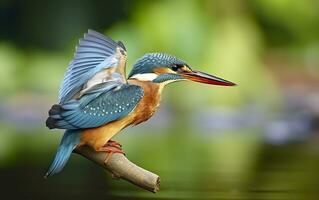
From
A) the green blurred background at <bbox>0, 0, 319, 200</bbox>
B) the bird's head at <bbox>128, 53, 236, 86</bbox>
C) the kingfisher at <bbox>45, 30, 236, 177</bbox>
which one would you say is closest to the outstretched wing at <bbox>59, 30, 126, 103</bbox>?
the kingfisher at <bbox>45, 30, 236, 177</bbox>

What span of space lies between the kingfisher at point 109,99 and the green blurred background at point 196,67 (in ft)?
13.3

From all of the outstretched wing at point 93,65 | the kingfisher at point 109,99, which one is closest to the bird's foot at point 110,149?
the kingfisher at point 109,99

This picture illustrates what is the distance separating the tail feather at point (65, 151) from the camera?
3.86 m

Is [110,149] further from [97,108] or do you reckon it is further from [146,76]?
[146,76]

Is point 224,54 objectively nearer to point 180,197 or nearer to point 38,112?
point 38,112

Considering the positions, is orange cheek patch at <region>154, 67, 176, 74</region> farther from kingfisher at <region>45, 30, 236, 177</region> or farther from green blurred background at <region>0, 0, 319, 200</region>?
green blurred background at <region>0, 0, 319, 200</region>

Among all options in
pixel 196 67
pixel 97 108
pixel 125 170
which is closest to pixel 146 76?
pixel 97 108

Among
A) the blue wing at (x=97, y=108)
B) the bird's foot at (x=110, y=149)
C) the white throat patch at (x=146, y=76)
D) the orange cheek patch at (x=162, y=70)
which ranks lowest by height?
the bird's foot at (x=110, y=149)

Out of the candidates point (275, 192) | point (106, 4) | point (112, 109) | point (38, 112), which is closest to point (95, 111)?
point (112, 109)

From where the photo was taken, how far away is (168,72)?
396 cm

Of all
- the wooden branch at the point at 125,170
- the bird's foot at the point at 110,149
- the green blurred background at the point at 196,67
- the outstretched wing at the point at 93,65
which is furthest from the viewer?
the green blurred background at the point at 196,67

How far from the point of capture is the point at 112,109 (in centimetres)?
397

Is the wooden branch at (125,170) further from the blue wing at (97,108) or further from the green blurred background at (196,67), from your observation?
the green blurred background at (196,67)

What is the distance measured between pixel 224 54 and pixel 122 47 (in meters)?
9.24
